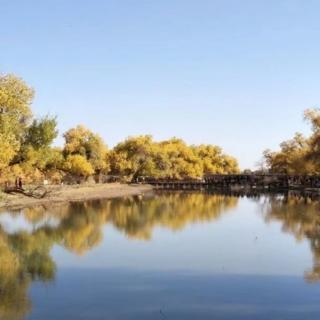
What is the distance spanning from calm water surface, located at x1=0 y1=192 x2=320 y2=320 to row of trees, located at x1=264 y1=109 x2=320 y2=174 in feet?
102

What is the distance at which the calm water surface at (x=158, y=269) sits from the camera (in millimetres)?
15461

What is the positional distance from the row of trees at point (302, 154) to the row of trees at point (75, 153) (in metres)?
20.7

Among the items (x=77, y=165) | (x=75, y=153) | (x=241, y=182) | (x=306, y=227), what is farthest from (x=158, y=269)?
(x=241, y=182)

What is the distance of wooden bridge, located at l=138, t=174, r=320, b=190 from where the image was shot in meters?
115

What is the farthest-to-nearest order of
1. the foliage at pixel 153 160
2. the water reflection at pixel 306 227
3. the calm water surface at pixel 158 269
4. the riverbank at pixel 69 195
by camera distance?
the foliage at pixel 153 160 < the riverbank at pixel 69 195 < the water reflection at pixel 306 227 < the calm water surface at pixel 158 269

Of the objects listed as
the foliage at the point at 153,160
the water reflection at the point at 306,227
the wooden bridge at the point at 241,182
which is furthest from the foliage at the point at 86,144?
the water reflection at the point at 306,227

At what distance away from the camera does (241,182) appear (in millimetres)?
137625

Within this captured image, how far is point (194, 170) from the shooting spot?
13662cm

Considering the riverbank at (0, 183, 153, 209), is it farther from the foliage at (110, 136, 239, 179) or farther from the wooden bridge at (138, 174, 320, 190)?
the wooden bridge at (138, 174, 320, 190)

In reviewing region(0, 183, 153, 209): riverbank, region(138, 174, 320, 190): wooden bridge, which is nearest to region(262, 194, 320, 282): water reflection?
region(0, 183, 153, 209): riverbank

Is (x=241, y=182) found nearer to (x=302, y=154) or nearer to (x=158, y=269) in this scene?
(x=302, y=154)

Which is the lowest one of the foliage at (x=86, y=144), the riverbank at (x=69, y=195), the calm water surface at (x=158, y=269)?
the calm water surface at (x=158, y=269)

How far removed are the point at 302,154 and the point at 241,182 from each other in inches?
2007

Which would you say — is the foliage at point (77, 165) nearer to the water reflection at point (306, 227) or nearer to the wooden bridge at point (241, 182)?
the wooden bridge at point (241, 182)
